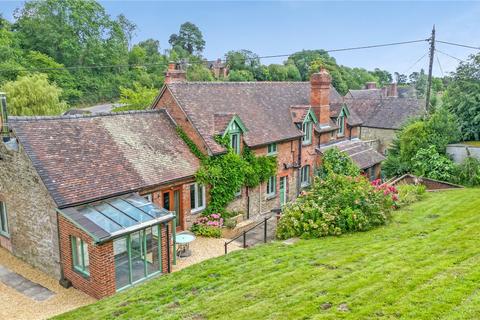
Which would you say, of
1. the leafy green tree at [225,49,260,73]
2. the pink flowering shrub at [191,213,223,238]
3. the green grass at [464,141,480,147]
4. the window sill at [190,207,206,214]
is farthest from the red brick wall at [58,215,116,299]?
the leafy green tree at [225,49,260,73]

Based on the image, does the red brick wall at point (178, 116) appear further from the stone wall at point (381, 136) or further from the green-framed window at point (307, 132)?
the stone wall at point (381, 136)

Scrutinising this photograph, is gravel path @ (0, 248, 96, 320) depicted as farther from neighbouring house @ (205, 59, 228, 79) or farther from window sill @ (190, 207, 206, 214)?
neighbouring house @ (205, 59, 228, 79)

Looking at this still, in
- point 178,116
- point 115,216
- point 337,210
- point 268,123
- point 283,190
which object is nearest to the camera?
point 115,216

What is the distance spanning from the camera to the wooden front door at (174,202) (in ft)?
63.2

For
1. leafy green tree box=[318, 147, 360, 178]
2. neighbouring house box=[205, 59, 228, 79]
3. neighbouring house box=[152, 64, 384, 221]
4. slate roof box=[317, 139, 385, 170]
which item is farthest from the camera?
neighbouring house box=[205, 59, 228, 79]

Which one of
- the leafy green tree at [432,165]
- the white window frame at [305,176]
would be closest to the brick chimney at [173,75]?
the white window frame at [305,176]

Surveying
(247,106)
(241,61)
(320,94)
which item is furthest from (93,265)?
(241,61)

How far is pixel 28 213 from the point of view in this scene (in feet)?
53.6

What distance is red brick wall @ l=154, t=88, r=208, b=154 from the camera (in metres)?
21.8

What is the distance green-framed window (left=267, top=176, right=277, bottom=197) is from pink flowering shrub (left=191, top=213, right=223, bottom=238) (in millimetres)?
5815

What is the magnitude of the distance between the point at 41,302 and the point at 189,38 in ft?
431

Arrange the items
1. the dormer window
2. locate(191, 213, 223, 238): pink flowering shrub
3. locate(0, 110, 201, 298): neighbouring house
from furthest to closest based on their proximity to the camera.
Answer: the dormer window, locate(191, 213, 223, 238): pink flowering shrub, locate(0, 110, 201, 298): neighbouring house

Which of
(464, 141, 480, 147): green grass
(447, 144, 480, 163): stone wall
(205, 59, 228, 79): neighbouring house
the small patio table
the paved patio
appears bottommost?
the paved patio

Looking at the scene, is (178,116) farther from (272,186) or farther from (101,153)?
(272,186)
